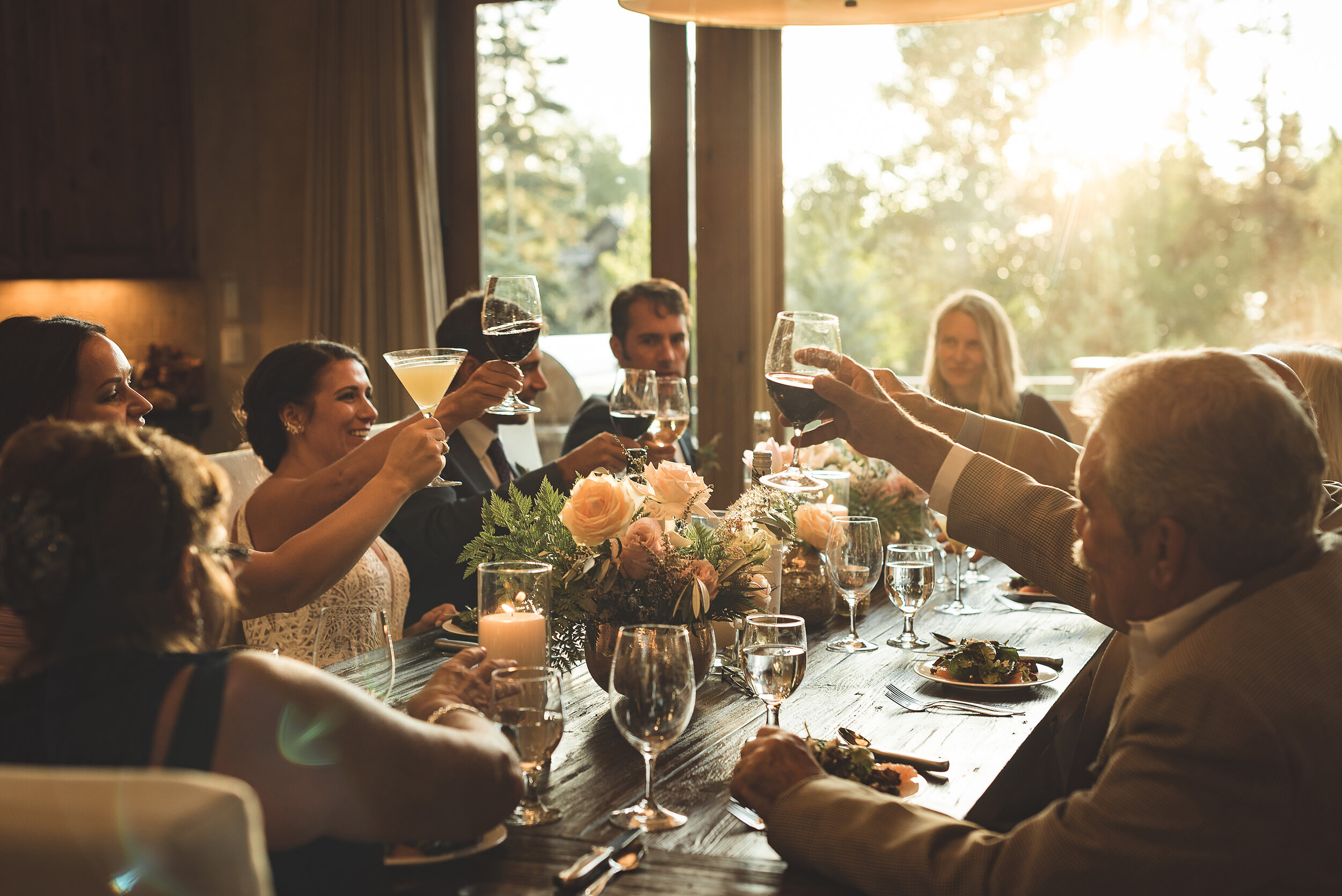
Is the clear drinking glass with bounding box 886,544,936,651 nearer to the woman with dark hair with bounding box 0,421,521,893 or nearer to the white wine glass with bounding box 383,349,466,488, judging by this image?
the white wine glass with bounding box 383,349,466,488

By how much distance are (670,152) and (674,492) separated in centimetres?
319

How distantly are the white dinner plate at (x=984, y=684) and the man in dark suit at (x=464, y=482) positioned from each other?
86cm

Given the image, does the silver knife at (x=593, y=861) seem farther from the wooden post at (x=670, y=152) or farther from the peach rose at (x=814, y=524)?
the wooden post at (x=670, y=152)

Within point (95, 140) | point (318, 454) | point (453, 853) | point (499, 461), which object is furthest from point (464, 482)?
point (95, 140)

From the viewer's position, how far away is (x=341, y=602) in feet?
7.54

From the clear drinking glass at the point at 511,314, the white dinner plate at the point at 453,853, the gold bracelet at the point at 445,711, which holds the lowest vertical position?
the white dinner plate at the point at 453,853

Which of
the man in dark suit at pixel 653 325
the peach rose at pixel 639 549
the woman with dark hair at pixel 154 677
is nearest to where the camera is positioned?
the woman with dark hair at pixel 154 677

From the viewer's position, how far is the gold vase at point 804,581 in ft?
6.97

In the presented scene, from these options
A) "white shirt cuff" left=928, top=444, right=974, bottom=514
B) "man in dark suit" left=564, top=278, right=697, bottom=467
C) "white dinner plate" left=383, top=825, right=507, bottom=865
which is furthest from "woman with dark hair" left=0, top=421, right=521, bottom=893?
"man in dark suit" left=564, top=278, right=697, bottom=467

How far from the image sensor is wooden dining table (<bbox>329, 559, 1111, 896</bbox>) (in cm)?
111

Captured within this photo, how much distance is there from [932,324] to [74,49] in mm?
3458

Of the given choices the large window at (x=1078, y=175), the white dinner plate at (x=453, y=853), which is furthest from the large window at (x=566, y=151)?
the white dinner plate at (x=453, y=853)

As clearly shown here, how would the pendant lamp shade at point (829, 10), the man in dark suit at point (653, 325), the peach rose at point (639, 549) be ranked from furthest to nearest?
the man in dark suit at point (653, 325) → the pendant lamp shade at point (829, 10) → the peach rose at point (639, 549)

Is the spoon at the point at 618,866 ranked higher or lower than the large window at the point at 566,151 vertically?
lower
